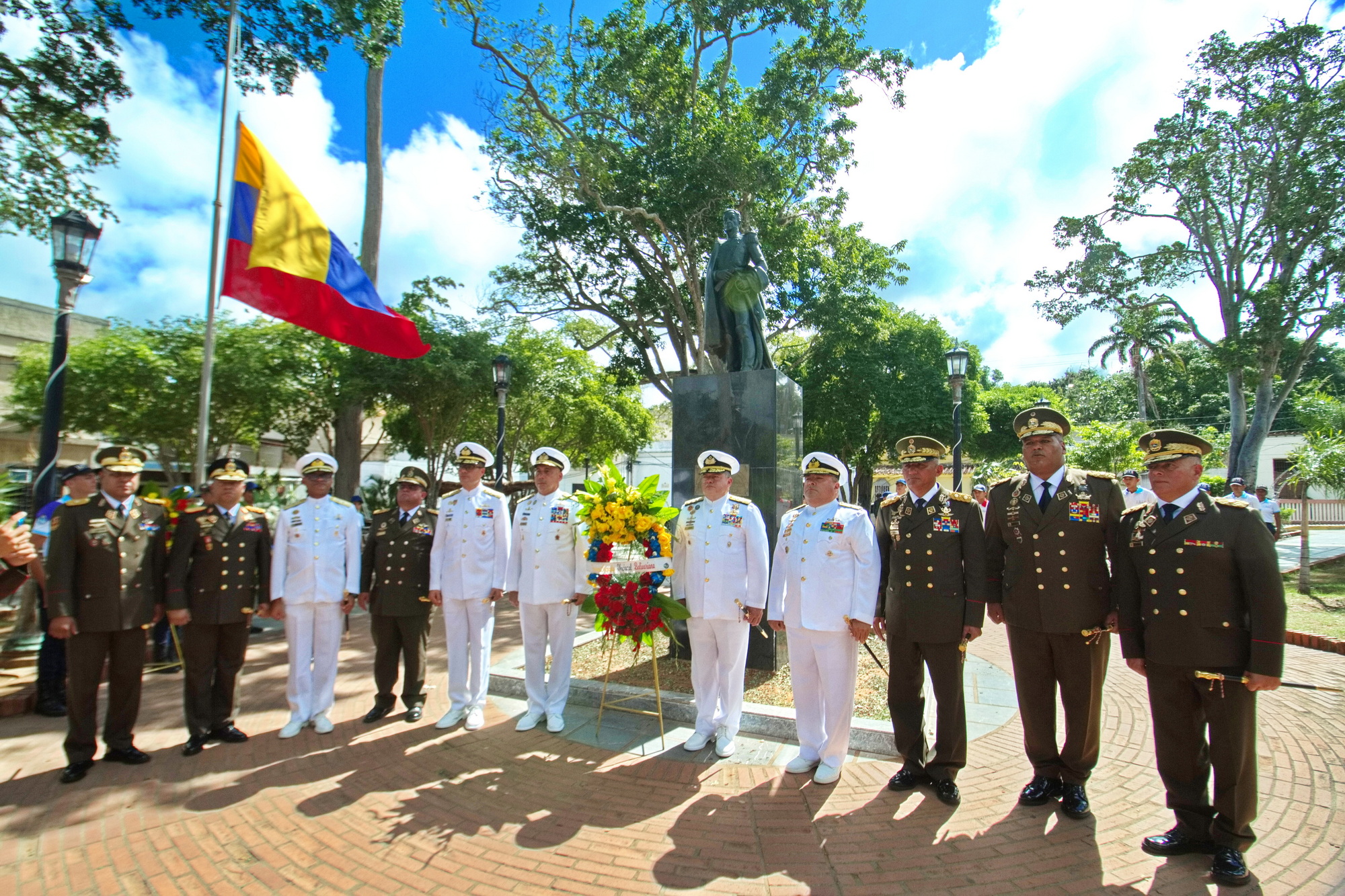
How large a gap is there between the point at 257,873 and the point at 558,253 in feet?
59.5

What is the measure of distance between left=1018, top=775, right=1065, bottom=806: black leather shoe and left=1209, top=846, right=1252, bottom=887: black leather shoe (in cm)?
83

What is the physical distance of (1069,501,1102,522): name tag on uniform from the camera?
391 cm

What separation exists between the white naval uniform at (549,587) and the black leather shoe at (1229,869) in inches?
165

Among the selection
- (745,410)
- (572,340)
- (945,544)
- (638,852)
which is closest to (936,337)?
(572,340)

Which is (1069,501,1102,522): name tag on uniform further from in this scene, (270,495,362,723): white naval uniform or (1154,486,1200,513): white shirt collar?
(270,495,362,723): white naval uniform

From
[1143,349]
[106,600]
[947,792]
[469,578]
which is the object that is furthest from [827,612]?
[1143,349]

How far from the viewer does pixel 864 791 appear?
4.33 meters

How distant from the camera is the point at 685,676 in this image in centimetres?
671

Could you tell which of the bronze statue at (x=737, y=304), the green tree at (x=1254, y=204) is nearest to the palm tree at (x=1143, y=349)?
the green tree at (x=1254, y=204)

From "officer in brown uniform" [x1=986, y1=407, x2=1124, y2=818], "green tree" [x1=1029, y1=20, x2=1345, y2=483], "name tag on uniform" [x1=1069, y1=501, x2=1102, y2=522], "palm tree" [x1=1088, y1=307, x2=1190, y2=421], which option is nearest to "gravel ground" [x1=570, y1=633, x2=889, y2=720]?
"officer in brown uniform" [x1=986, y1=407, x2=1124, y2=818]

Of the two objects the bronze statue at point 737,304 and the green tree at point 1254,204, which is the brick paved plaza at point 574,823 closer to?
the bronze statue at point 737,304

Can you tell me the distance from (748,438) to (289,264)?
5638 millimetres

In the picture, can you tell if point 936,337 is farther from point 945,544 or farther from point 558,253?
point 945,544

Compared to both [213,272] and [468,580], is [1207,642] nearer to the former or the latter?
[468,580]
